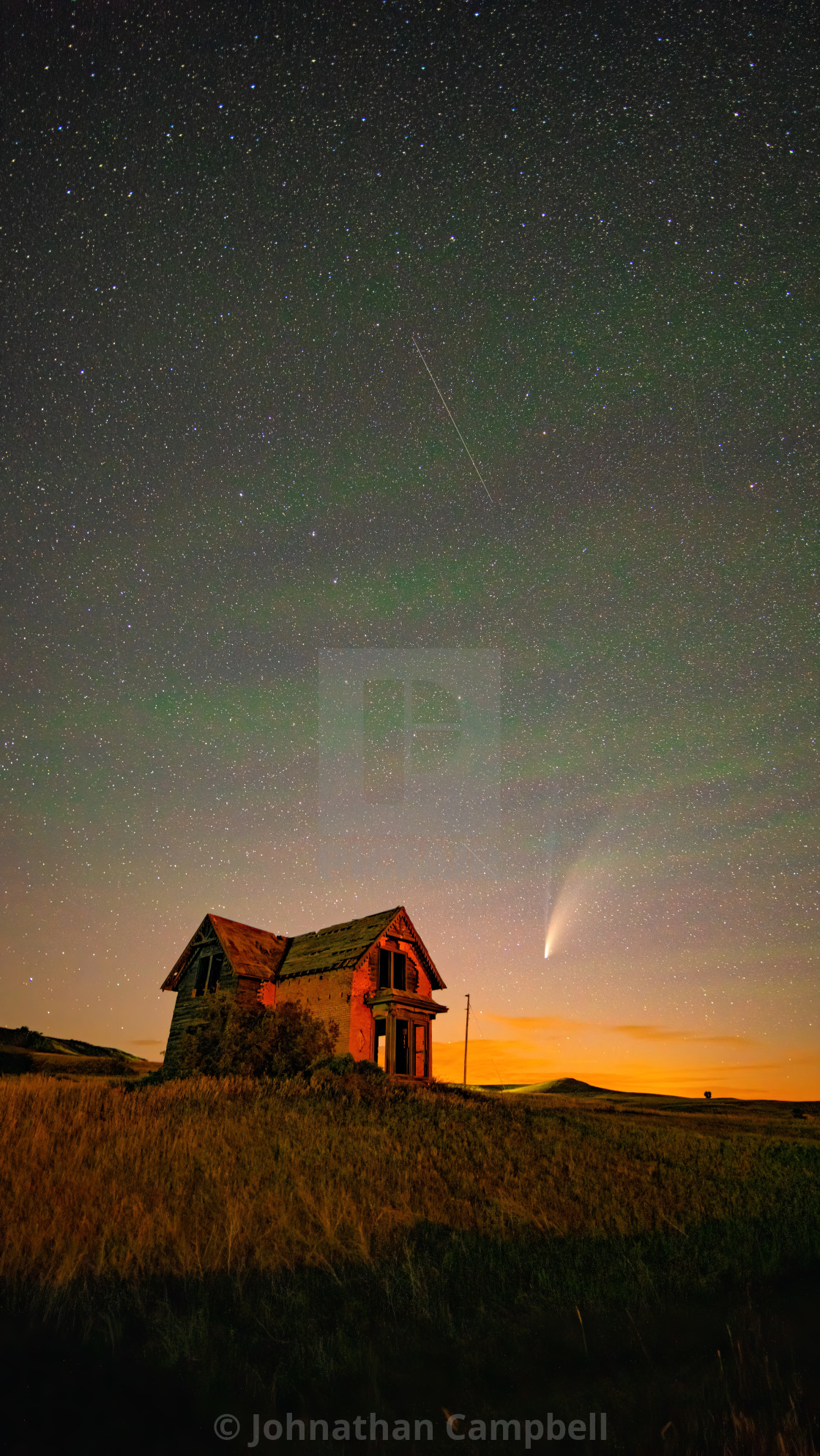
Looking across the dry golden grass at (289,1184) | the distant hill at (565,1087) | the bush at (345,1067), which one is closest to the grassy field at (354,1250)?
the dry golden grass at (289,1184)

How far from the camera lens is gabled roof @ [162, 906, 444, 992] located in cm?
3002

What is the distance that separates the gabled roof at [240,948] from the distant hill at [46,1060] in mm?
17056

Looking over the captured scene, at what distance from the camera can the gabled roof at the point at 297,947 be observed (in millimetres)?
30016

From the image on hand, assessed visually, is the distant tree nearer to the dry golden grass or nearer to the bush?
the bush

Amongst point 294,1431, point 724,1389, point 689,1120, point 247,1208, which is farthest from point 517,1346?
point 689,1120

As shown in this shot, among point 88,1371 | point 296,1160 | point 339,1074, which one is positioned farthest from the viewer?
point 339,1074

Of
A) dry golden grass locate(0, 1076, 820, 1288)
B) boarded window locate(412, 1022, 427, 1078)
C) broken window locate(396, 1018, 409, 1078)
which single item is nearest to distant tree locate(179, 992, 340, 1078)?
broken window locate(396, 1018, 409, 1078)

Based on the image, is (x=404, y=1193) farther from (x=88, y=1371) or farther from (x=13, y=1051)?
(x=13, y=1051)

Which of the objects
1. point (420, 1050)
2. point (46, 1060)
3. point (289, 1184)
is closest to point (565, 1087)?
point (46, 1060)

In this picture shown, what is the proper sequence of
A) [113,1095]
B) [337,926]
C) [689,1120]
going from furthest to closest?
[689,1120] < [337,926] < [113,1095]

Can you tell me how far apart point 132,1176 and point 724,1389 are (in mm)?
6140

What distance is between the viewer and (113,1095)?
12836 millimetres

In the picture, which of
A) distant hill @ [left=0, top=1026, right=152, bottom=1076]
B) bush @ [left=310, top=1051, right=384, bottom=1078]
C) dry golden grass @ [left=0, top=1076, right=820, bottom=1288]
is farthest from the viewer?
distant hill @ [left=0, top=1026, right=152, bottom=1076]

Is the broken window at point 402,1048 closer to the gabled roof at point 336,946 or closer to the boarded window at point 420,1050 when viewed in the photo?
the boarded window at point 420,1050
